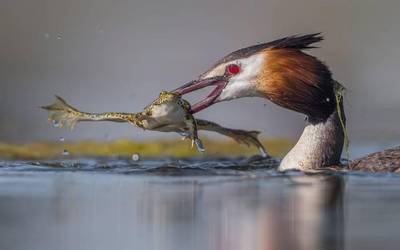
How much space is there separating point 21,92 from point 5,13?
3704 mm

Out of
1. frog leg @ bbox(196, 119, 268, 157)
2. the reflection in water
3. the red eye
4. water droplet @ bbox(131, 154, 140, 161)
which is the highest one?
the red eye

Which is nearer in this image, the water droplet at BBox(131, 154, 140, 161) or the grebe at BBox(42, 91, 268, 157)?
the grebe at BBox(42, 91, 268, 157)

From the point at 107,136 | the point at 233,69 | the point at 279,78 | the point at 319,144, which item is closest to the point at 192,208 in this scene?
the point at 233,69

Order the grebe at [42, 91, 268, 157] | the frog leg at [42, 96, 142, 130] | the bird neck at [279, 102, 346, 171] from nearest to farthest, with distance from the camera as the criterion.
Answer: the grebe at [42, 91, 268, 157], the frog leg at [42, 96, 142, 130], the bird neck at [279, 102, 346, 171]

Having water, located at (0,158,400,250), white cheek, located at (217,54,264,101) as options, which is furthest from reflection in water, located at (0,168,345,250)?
white cheek, located at (217,54,264,101)

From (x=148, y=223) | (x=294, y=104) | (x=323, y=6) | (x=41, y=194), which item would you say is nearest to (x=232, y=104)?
(x=323, y=6)

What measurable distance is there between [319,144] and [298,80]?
67 centimetres

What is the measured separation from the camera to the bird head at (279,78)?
1417 cm

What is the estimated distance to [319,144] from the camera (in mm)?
14414

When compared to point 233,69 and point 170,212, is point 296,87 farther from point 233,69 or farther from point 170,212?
point 170,212

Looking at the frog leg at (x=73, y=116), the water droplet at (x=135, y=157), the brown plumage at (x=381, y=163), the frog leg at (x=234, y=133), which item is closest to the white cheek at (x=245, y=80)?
the frog leg at (x=234, y=133)

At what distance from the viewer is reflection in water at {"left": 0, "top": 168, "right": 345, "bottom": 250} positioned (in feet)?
34.2

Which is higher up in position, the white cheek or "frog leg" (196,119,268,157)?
the white cheek

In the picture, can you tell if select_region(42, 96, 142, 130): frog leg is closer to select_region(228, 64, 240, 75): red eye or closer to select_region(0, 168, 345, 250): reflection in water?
select_region(0, 168, 345, 250): reflection in water
